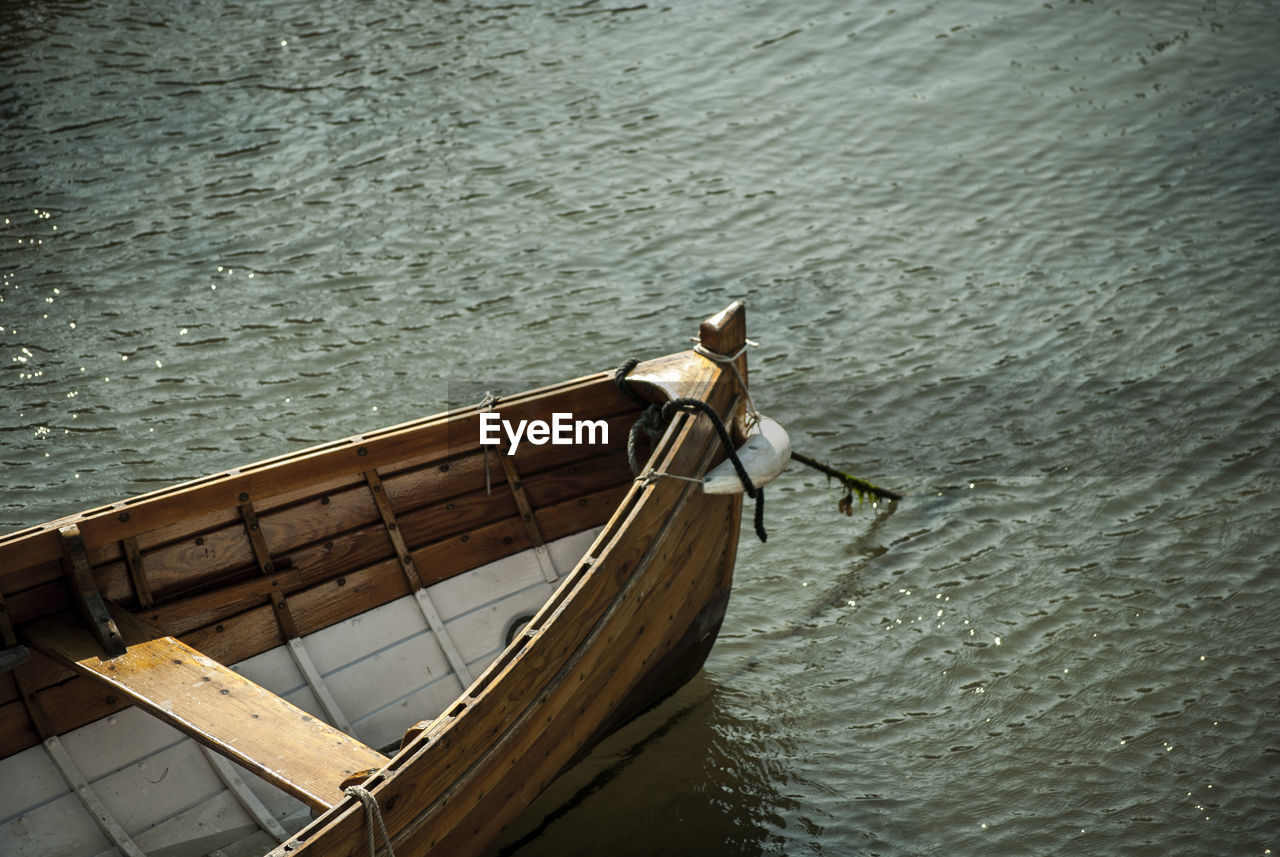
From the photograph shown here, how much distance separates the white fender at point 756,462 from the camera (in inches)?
205

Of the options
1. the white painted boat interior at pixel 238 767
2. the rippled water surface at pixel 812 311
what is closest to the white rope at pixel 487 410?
the white painted boat interior at pixel 238 767

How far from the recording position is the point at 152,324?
936cm

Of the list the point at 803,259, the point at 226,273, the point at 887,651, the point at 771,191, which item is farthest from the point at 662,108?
the point at 887,651

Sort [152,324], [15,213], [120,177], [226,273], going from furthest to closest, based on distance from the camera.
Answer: [120,177] < [15,213] < [226,273] < [152,324]

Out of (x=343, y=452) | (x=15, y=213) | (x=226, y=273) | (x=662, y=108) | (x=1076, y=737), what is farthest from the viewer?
(x=662, y=108)

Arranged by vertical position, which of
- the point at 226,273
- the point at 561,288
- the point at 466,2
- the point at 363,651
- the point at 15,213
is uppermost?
the point at 466,2

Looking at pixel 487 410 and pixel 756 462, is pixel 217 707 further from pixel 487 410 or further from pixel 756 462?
pixel 756 462

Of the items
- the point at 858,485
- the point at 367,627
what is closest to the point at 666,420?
the point at 367,627

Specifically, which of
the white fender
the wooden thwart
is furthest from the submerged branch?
the wooden thwart

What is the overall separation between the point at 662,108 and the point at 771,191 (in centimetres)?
230

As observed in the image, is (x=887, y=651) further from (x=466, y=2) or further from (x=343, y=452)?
(x=466, y=2)

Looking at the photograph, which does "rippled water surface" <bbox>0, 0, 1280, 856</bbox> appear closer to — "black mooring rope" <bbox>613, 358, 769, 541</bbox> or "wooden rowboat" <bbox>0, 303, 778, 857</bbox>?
"wooden rowboat" <bbox>0, 303, 778, 857</bbox>

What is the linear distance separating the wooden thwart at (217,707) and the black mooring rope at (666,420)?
1.89 metres

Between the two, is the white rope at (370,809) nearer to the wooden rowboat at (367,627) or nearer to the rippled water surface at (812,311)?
the wooden rowboat at (367,627)
